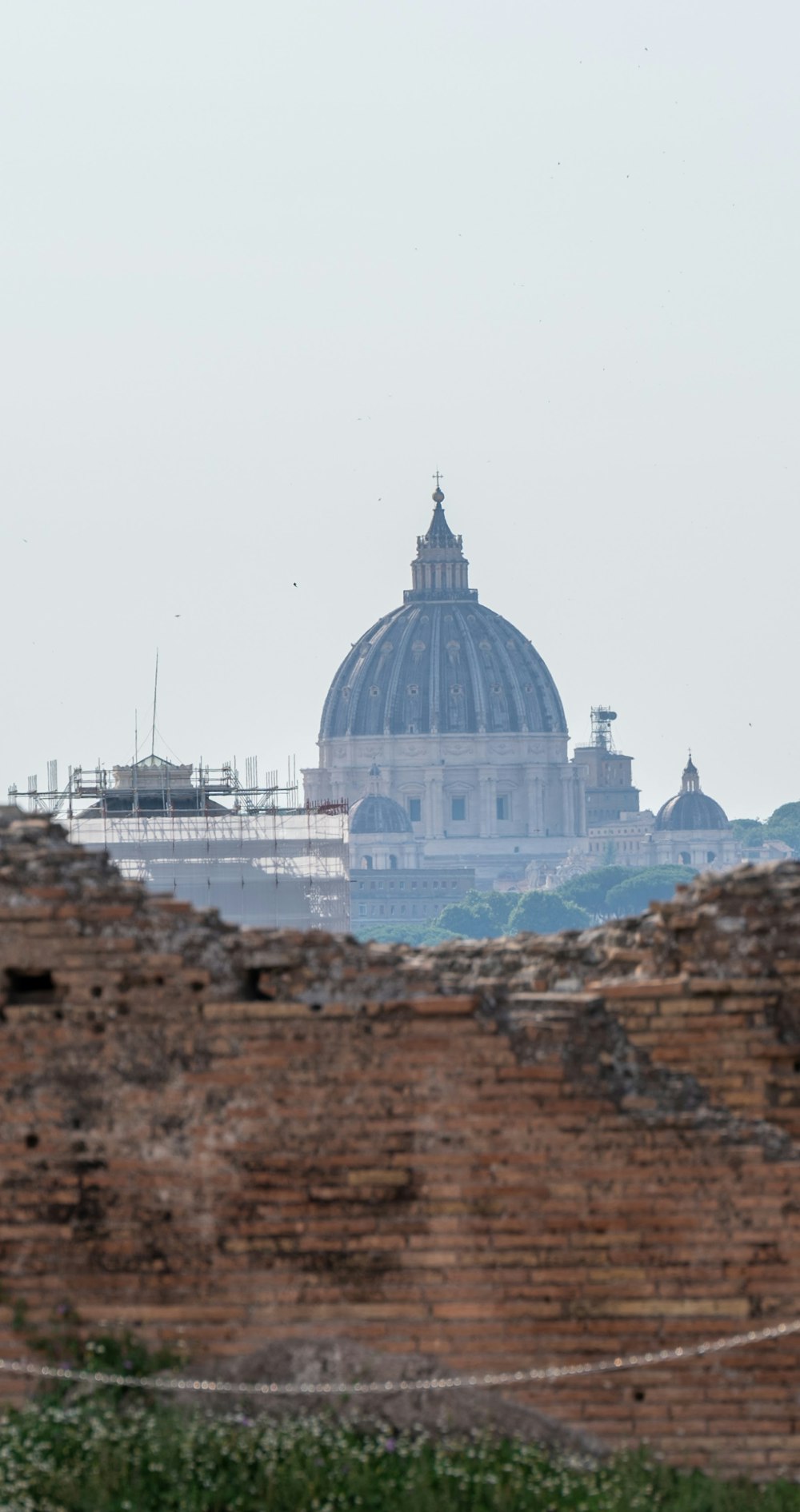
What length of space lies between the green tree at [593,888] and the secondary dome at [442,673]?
16.9 metres

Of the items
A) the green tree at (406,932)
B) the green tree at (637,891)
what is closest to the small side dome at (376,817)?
the green tree at (406,932)

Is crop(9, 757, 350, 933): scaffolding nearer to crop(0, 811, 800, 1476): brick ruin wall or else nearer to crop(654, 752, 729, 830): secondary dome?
crop(0, 811, 800, 1476): brick ruin wall

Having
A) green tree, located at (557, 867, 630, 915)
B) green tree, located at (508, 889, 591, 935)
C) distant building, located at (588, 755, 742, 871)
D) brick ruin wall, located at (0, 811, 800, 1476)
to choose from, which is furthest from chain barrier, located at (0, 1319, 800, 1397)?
distant building, located at (588, 755, 742, 871)

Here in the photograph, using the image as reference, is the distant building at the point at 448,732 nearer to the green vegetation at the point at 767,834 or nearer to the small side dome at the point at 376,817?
the small side dome at the point at 376,817

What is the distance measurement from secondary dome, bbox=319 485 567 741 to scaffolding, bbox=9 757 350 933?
368 ft

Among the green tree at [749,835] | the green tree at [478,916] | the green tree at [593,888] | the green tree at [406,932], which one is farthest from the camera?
the green tree at [749,835]

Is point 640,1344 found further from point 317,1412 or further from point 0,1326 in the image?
point 0,1326

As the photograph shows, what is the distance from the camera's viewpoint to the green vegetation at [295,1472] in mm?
8102

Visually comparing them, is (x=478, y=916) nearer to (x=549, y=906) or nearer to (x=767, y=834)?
(x=549, y=906)

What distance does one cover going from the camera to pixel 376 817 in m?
173

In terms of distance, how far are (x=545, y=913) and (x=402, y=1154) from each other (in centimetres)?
13924

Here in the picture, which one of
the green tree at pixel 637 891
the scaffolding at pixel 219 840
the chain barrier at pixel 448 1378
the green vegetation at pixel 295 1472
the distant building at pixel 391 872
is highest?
the distant building at pixel 391 872

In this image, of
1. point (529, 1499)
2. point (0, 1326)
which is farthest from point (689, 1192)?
point (0, 1326)

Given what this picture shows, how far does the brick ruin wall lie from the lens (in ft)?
27.9
